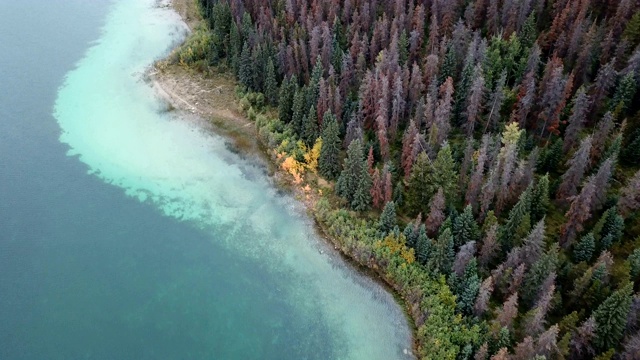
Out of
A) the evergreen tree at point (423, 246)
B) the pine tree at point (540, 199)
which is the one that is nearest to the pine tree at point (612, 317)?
the pine tree at point (540, 199)

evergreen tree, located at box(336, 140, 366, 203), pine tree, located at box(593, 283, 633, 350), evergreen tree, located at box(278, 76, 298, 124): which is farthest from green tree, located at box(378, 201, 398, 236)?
evergreen tree, located at box(278, 76, 298, 124)

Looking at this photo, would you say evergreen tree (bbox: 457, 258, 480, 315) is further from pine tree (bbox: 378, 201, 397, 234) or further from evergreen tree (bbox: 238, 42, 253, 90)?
evergreen tree (bbox: 238, 42, 253, 90)

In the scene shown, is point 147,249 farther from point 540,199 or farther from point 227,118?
point 540,199

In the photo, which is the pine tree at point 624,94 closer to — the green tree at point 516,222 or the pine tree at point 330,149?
the green tree at point 516,222

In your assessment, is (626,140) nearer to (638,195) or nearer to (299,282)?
(638,195)

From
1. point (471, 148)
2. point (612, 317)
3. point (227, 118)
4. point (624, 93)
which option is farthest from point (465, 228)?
point (227, 118)

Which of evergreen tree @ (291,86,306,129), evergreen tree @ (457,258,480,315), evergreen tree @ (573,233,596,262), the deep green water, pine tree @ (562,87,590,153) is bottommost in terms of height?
the deep green water
